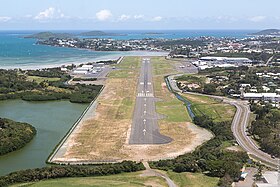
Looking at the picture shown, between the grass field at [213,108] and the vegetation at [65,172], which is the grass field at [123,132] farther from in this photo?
the vegetation at [65,172]

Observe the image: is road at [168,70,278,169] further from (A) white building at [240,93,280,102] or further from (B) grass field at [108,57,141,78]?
(B) grass field at [108,57,141,78]

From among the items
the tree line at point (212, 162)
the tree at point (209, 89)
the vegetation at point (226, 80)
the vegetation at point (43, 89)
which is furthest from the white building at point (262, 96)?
the vegetation at point (43, 89)

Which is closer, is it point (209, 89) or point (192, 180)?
point (192, 180)

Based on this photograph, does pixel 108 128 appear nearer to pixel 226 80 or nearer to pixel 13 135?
pixel 13 135

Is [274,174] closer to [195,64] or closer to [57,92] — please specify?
[57,92]

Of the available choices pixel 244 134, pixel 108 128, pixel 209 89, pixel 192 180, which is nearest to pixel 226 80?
pixel 209 89

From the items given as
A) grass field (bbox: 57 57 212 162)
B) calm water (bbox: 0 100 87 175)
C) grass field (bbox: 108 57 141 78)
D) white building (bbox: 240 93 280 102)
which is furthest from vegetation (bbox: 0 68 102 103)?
white building (bbox: 240 93 280 102)
